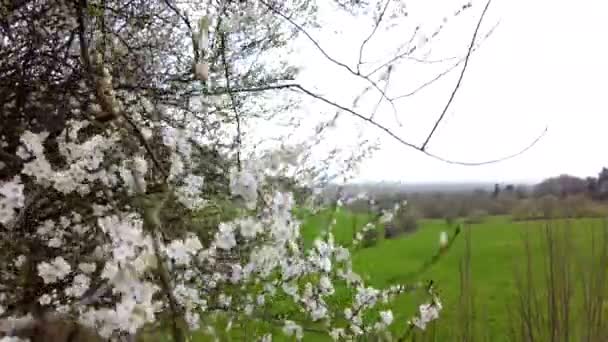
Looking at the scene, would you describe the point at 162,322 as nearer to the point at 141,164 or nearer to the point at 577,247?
the point at 141,164

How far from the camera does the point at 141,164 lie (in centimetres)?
133

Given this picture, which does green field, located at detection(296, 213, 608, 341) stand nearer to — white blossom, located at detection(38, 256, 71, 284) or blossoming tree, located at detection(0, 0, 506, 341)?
blossoming tree, located at detection(0, 0, 506, 341)

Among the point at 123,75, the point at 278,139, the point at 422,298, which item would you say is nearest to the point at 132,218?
the point at 123,75

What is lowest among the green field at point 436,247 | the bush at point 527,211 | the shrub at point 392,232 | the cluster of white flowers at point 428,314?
the cluster of white flowers at point 428,314

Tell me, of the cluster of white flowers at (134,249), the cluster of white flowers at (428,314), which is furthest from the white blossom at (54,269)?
the cluster of white flowers at (428,314)

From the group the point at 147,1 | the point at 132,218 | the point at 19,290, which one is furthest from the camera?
the point at 147,1

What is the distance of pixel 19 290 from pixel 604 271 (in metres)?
2.23

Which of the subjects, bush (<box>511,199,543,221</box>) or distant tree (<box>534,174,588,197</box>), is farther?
distant tree (<box>534,174,588,197</box>)

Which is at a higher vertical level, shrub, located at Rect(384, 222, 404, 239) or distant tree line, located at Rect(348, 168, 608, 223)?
distant tree line, located at Rect(348, 168, 608, 223)

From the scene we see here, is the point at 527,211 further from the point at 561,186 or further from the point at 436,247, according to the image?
the point at 436,247

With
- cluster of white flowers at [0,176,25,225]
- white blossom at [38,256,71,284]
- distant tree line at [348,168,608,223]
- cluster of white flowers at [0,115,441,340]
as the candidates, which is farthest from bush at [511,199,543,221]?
cluster of white flowers at [0,176,25,225]

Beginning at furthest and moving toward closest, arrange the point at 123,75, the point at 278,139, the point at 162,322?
the point at 278,139 → the point at 123,75 → the point at 162,322

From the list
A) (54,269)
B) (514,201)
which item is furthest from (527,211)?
(54,269)

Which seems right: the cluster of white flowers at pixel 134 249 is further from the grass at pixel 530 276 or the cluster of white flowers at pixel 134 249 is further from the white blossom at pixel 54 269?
the grass at pixel 530 276
